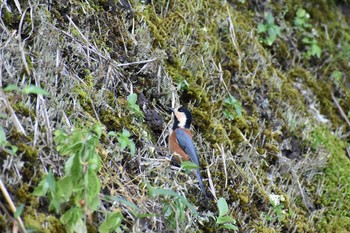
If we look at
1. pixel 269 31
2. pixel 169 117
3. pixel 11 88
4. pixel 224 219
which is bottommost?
pixel 224 219

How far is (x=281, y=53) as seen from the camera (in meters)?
6.71

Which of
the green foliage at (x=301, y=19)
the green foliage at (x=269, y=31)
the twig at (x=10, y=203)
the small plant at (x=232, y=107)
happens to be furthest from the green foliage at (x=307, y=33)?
the twig at (x=10, y=203)

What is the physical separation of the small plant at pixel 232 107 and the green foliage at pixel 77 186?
215 centimetres

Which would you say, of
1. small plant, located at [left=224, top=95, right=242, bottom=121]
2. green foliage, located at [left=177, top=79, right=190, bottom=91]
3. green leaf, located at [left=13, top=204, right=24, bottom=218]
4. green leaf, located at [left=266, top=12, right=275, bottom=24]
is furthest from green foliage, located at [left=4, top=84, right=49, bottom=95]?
green leaf, located at [left=266, top=12, right=275, bottom=24]

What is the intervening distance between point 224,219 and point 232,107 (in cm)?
135

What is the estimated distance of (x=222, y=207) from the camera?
4648mm

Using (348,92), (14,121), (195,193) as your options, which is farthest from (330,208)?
(14,121)

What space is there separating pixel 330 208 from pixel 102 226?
8.14 feet

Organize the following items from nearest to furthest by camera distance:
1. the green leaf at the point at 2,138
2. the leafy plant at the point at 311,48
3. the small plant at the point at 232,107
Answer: the green leaf at the point at 2,138 → the small plant at the point at 232,107 → the leafy plant at the point at 311,48

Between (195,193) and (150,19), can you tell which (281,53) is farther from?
(195,193)

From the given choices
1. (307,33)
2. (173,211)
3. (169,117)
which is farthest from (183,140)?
(307,33)

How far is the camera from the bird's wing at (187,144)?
4.89 meters

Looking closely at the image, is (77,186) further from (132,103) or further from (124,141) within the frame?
(132,103)

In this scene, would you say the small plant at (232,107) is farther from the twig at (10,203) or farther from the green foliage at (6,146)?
the twig at (10,203)
